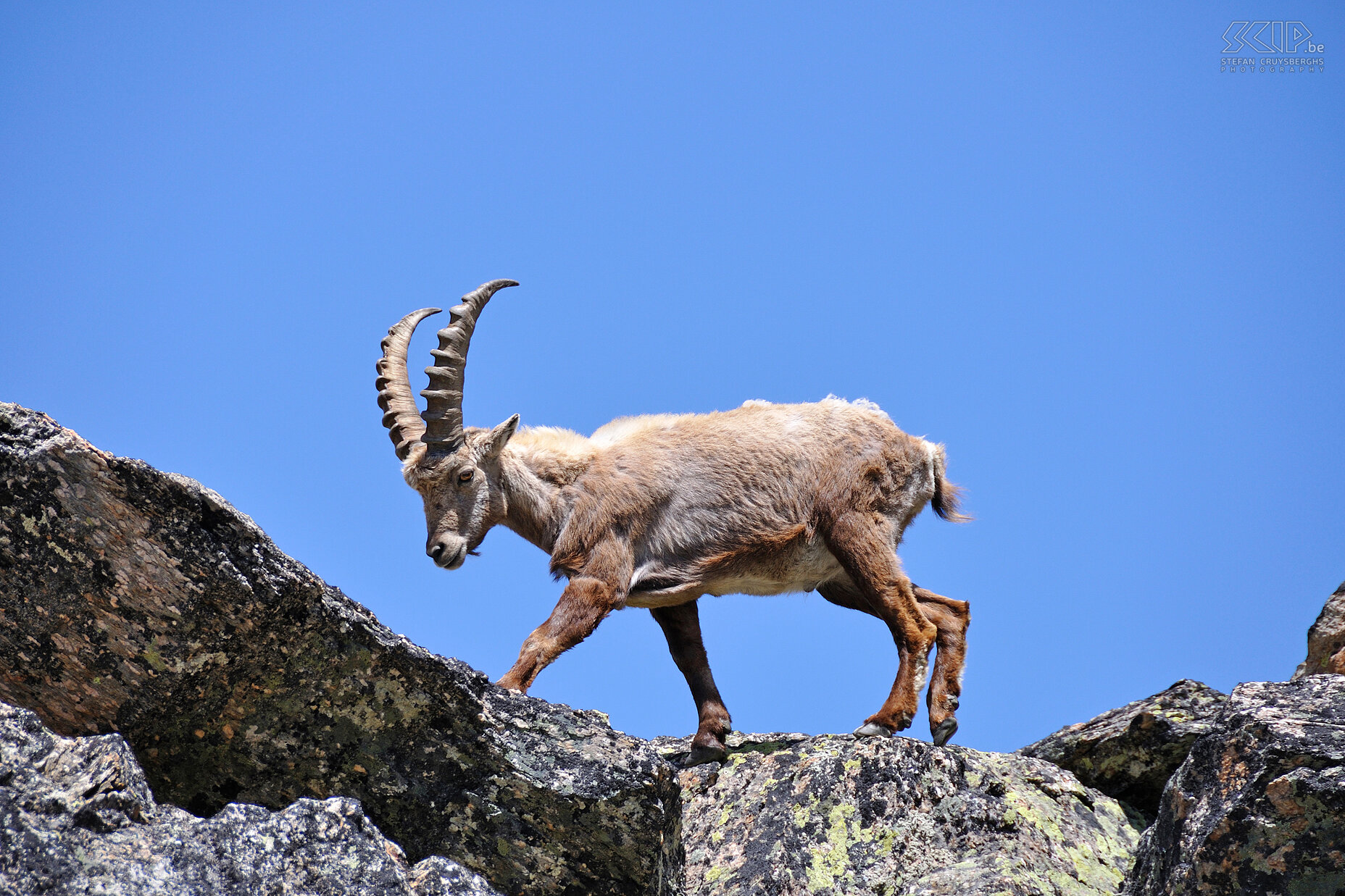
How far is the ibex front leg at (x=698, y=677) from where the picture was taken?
8.71 m

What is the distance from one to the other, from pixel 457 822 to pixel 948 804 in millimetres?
3286

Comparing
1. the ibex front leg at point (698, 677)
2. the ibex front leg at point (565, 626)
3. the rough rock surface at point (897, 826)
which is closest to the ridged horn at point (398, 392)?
the ibex front leg at point (565, 626)

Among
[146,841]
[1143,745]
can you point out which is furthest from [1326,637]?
[146,841]

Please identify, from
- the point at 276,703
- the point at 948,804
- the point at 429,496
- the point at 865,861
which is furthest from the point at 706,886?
the point at 429,496

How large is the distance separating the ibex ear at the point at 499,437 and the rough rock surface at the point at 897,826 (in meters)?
3.36

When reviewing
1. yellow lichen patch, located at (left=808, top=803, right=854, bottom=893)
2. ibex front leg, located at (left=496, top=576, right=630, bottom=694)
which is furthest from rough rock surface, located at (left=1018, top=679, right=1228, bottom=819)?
ibex front leg, located at (left=496, top=576, right=630, bottom=694)

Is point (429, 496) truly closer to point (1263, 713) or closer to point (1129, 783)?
point (1129, 783)

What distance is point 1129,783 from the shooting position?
7.79 meters

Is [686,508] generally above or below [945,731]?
above

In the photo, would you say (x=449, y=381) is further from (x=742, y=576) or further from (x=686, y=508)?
(x=742, y=576)

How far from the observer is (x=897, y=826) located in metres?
6.90

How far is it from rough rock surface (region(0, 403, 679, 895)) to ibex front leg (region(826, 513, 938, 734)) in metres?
4.38

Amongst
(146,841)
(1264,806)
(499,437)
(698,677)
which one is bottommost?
(146,841)

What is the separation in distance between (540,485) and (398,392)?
146cm
